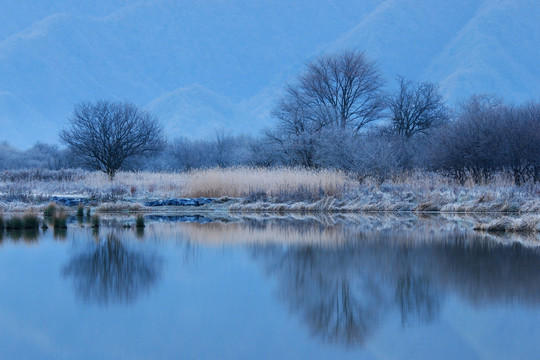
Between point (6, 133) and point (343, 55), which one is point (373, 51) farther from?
point (343, 55)

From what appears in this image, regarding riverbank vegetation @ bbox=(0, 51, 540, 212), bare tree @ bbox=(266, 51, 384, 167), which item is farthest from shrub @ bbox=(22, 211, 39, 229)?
bare tree @ bbox=(266, 51, 384, 167)

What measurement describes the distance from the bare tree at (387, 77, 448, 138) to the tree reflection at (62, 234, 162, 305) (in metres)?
30.3

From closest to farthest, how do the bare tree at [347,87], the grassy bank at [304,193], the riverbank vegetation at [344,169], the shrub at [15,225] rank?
1. the shrub at [15,225]
2. the grassy bank at [304,193]
3. the riverbank vegetation at [344,169]
4. the bare tree at [347,87]

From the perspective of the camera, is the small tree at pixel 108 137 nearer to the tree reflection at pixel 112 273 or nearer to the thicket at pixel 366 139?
the thicket at pixel 366 139

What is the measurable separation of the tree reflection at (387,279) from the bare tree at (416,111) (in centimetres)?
2819

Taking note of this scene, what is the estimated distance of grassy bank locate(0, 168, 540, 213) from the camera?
2084 centimetres

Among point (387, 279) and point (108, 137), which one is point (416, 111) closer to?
point (108, 137)

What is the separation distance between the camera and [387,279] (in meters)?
9.02

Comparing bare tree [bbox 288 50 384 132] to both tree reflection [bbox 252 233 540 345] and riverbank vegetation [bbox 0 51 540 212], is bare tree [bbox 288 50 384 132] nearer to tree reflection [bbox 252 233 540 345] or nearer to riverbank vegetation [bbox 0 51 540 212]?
riverbank vegetation [bbox 0 51 540 212]

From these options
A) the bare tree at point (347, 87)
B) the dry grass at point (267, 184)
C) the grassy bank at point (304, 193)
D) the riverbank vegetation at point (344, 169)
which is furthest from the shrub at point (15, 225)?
the bare tree at point (347, 87)

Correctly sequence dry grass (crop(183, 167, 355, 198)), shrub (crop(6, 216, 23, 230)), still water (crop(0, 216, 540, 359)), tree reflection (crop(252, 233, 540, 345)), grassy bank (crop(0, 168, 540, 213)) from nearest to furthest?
still water (crop(0, 216, 540, 359))
tree reflection (crop(252, 233, 540, 345))
shrub (crop(6, 216, 23, 230))
grassy bank (crop(0, 168, 540, 213))
dry grass (crop(183, 167, 355, 198))

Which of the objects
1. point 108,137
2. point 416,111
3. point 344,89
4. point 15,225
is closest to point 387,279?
point 15,225

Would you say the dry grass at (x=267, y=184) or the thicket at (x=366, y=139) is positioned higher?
the thicket at (x=366, y=139)

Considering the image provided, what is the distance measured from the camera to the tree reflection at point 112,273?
27.2 ft
